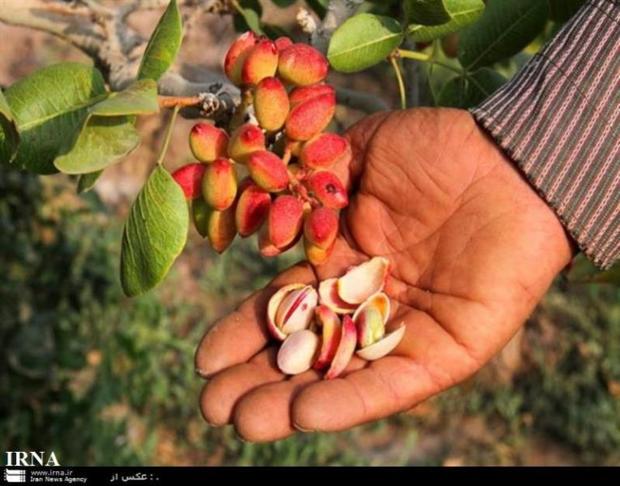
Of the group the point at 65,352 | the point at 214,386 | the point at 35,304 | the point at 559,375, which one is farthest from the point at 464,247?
the point at 559,375

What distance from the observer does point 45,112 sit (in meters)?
0.93

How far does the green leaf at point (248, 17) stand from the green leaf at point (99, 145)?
463 mm

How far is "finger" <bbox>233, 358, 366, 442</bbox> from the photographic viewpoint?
1062 millimetres

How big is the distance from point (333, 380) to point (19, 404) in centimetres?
126

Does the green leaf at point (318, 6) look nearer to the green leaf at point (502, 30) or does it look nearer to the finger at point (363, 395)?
the green leaf at point (502, 30)

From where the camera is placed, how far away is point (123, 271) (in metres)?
0.97

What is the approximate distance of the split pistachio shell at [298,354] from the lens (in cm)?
114

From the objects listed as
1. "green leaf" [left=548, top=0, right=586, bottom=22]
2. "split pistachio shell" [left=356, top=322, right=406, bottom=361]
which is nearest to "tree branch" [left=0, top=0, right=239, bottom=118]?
"split pistachio shell" [left=356, top=322, right=406, bottom=361]

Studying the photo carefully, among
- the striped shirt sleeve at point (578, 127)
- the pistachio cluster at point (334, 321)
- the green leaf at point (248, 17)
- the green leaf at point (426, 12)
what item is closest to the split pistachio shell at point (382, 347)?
the pistachio cluster at point (334, 321)

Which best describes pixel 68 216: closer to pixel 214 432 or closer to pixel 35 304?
pixel 35 304

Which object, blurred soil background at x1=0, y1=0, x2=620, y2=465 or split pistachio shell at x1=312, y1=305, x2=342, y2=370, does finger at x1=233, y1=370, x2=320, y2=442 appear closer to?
split pistachio shell at x1=312, y1=305, x2=342, y2=370

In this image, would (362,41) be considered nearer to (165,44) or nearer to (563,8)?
(165,44)

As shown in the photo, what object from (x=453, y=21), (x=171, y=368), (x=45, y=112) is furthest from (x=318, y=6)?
(x=171, y=368)

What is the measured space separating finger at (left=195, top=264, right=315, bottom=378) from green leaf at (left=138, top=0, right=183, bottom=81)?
0.37 m
